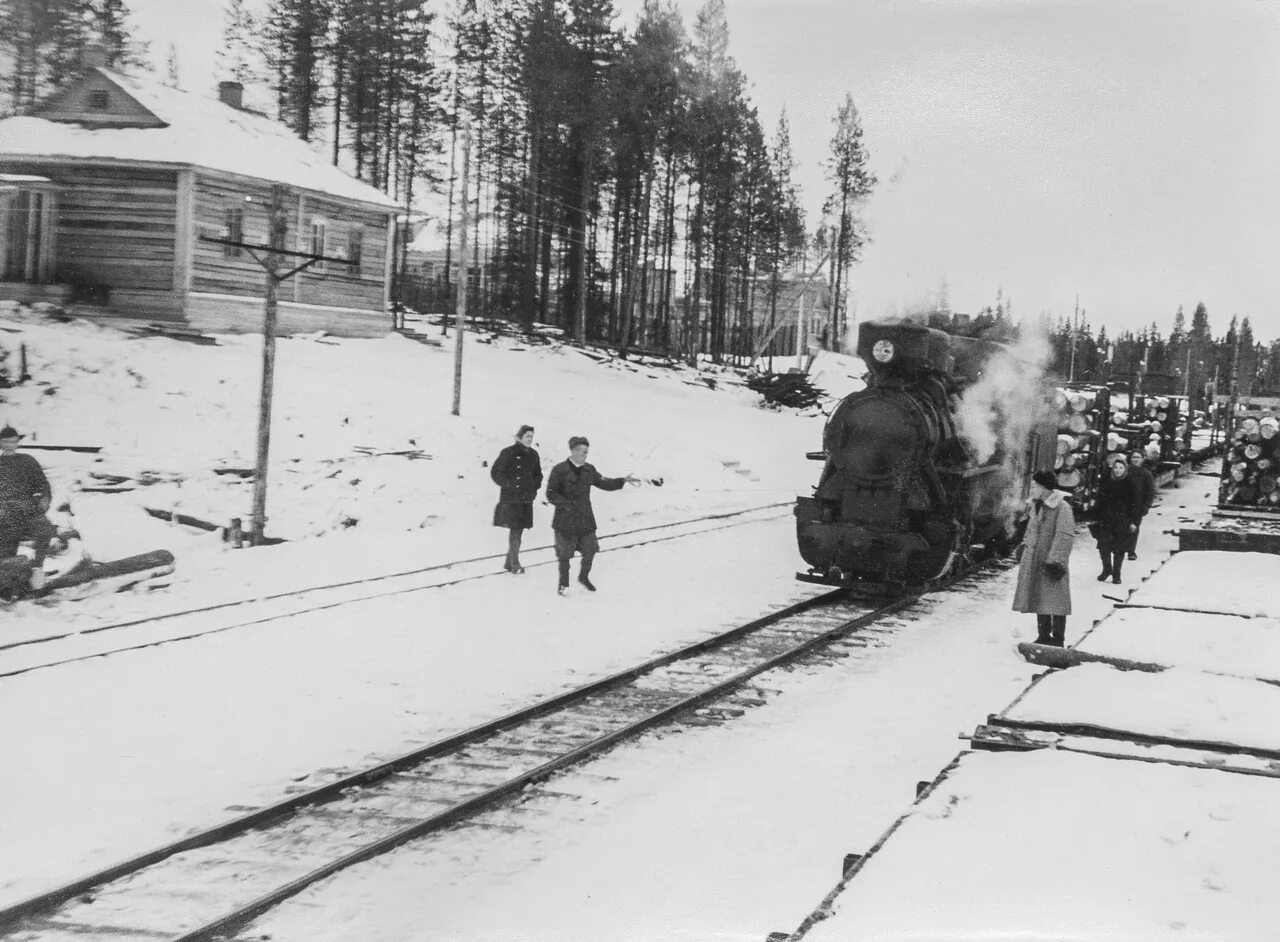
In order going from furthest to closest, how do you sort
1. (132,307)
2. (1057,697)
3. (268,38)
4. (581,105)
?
(581,105), (132,307), (268,38), (1057,697)

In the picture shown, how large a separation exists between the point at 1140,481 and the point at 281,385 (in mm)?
14399

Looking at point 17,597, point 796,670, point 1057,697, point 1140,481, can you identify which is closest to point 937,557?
point 796,670

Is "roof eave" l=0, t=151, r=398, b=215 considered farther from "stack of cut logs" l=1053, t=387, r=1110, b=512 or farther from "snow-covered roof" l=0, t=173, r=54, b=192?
"stack of cut logs" l=1053, t=387, r=1110, b=512

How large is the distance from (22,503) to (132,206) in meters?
14.2

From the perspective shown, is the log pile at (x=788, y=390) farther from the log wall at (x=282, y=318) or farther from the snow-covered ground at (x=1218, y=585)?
the snow-covered ground at (x=1218, y=585)

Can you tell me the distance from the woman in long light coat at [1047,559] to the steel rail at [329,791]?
109 inches

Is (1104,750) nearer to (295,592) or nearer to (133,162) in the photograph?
(295,592)

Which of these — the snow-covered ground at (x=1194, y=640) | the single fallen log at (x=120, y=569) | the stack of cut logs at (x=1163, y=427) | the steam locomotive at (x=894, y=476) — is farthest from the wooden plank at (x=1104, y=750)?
the stack of cut logs at (x=1163, y=427)

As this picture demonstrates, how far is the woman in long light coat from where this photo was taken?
380 inches

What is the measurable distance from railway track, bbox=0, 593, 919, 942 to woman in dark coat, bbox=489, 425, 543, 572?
3916 mm

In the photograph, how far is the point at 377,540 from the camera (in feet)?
47.8

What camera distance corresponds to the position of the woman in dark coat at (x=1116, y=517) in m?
14.4

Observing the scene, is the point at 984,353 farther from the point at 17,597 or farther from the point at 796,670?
the point at 17,597

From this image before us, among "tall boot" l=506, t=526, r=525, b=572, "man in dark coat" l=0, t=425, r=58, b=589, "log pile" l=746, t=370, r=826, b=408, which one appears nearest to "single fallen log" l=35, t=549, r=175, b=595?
"man in dark coat" l=0, t=425, r=58, b=589
